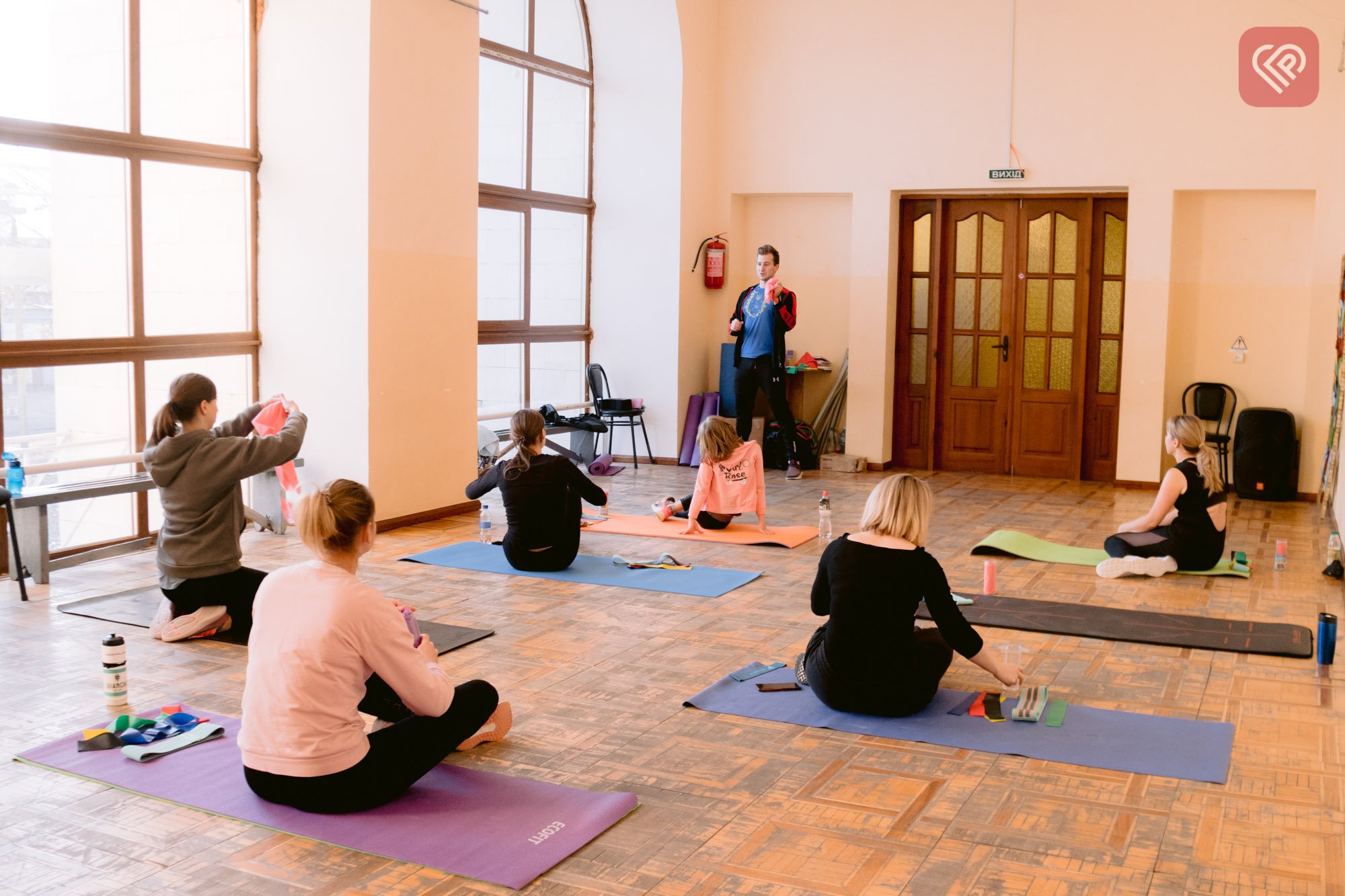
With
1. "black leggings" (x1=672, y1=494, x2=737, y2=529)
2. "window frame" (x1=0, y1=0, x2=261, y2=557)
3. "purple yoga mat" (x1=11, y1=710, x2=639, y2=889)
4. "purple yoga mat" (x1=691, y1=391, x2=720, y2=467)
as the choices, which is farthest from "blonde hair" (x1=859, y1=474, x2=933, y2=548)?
"purple yoga mat" (x1=691, y1=391, x2=720, y2=467)

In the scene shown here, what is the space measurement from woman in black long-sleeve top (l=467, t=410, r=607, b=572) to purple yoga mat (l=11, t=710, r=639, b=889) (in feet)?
9.09

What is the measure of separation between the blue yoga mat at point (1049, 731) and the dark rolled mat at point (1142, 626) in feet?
3.50

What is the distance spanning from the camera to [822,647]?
4465 mm

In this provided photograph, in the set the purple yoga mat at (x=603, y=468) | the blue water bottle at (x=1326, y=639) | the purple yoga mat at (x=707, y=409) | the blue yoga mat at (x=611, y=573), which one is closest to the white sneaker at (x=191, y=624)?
the blue yoga mat at (x=611, y=573)

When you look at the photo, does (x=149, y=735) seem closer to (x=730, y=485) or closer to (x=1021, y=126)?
(x=730, y=485)

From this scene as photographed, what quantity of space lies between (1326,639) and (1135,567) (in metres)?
1.64

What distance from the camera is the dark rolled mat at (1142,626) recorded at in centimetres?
539

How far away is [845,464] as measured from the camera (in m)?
10.9

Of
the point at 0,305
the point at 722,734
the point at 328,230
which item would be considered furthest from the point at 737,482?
the point at 0,305

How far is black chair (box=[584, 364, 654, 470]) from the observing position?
1073 cm

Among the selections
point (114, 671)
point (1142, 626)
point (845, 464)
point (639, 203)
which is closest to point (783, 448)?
point (845, 464)

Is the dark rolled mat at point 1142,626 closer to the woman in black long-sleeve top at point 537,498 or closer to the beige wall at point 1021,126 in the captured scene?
the woman in black long-sleeve top at point 537,498

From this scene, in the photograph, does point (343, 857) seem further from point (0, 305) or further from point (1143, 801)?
→ point (0, 305)

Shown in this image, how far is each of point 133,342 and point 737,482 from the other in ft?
12.0
